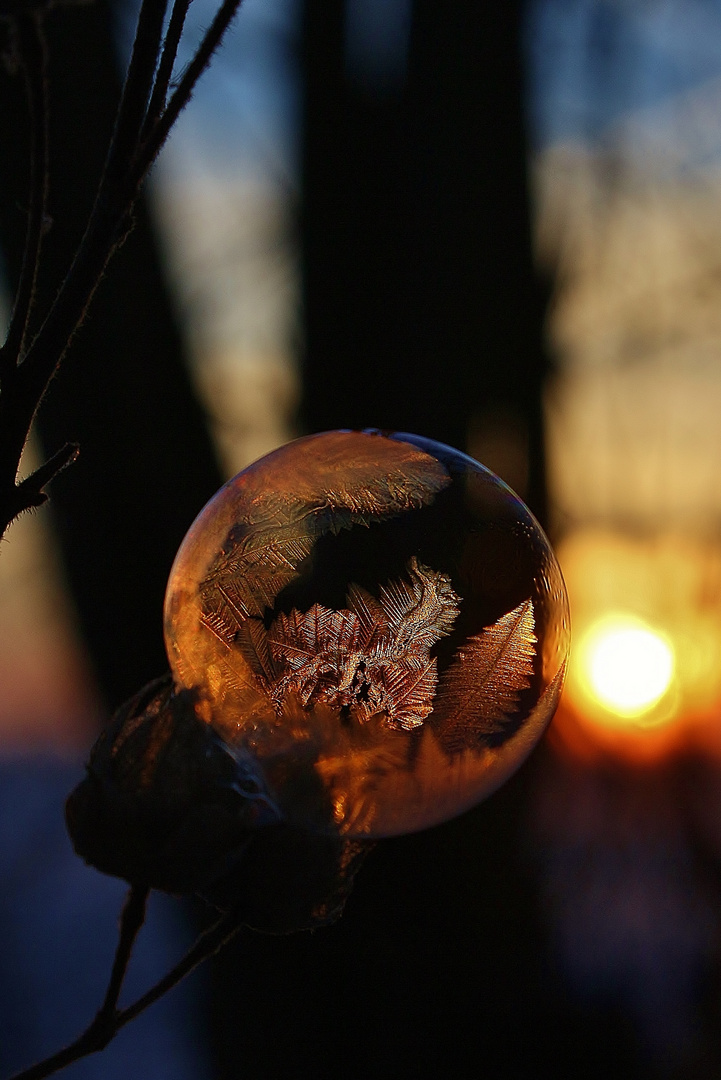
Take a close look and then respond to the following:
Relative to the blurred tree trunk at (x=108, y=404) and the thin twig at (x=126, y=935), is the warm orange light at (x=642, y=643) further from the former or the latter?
the thin twig at (x=126, y=935)

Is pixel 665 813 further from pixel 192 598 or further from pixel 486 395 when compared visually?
pixel 192 598

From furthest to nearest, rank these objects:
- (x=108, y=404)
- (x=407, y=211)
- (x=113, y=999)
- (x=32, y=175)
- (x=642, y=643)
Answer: (x=642, y=643)
(x=407, y=211)
(x=108, y=404)
(x=113, y=999)
(x=32, y=175)

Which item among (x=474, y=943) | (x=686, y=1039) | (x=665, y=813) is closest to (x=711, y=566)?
(x=665, y=813)

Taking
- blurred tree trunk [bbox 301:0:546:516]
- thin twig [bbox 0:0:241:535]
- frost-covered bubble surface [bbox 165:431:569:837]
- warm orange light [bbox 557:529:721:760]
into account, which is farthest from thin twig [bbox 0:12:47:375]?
warm orange light [bbox 557:529:721:760]

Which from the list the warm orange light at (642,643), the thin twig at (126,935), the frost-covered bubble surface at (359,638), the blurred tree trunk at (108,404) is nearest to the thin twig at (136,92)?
the frost-covered bubble surface at (359,638)

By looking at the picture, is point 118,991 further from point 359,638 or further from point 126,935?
point 359,638

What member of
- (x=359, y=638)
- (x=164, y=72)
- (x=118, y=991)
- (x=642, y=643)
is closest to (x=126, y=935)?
(x=118, y=991)
